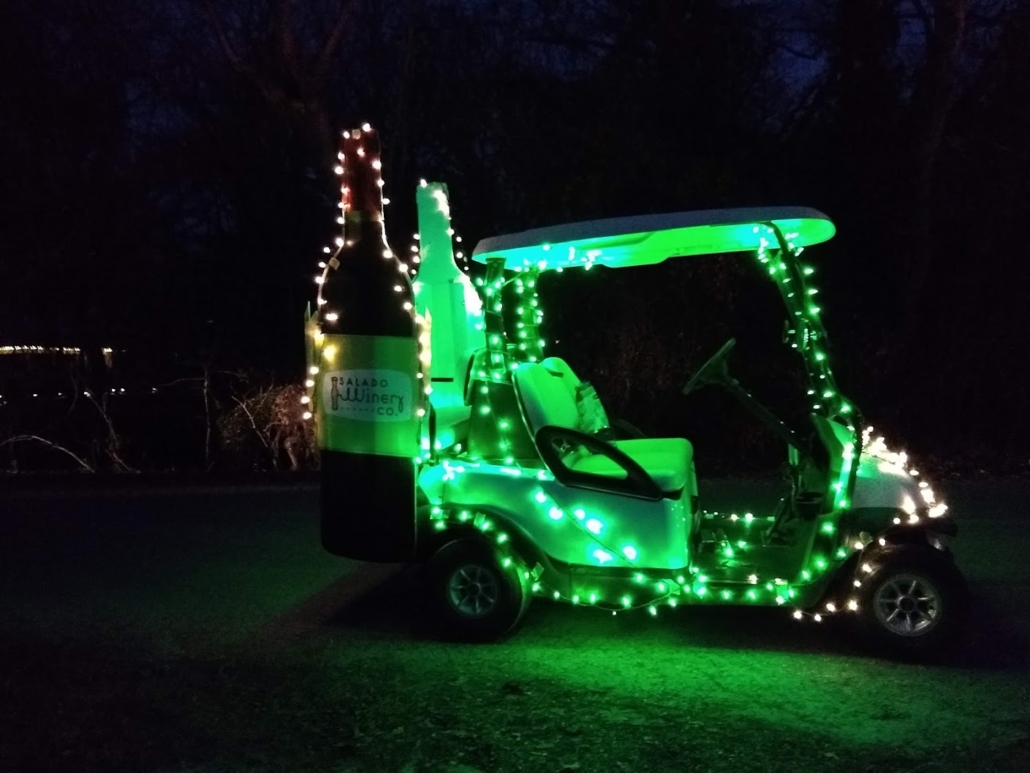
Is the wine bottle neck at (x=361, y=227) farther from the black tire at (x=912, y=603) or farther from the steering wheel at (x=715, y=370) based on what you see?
the black tire at (x=912, y=603)

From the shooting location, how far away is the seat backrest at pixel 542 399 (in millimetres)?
6156

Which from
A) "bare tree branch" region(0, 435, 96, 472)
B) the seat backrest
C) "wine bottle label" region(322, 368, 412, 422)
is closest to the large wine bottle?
"wine bottle label" region(322, 368, 412, 422)

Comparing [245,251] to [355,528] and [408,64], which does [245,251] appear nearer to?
[408,64]

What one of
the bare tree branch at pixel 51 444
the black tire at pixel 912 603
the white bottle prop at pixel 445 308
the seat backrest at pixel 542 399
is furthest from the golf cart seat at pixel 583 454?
the bare tree branch at pixel 51 444

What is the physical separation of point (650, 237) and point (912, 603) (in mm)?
2413

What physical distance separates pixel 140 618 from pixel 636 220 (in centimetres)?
389

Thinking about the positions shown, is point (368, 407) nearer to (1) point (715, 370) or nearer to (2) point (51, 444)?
(1) point (715, 370)

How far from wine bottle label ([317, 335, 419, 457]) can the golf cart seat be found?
2.17ft

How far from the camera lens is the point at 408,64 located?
16.5 m

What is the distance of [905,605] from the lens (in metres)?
5.66

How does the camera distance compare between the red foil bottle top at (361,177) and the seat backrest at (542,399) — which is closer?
the seat backrest at (542,399)

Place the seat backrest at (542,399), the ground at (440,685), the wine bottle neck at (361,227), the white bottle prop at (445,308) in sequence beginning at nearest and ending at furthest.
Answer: the ground at (440,685), the seat backrest at (542,399), the wine bottle neck at (361,227), the white bottle prop at (445,308)

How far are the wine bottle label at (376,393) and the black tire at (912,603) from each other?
2.54 metres

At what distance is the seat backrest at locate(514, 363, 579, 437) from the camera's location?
6.16 metres
